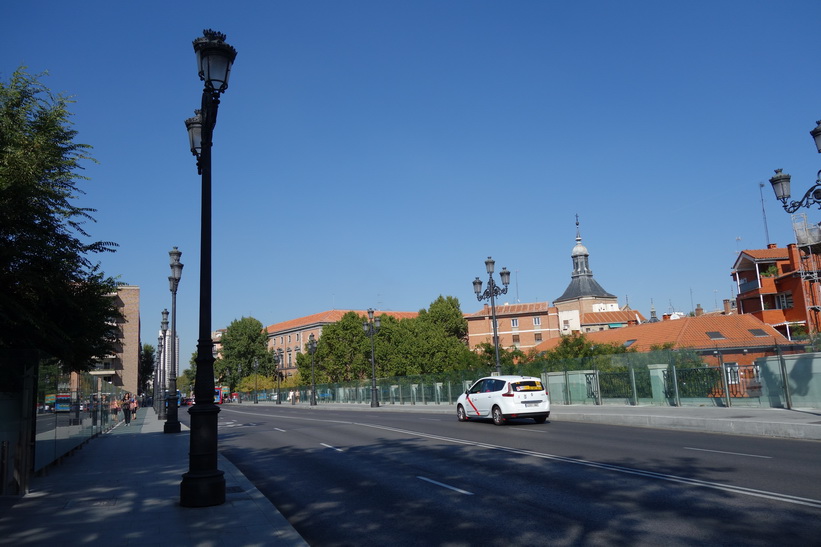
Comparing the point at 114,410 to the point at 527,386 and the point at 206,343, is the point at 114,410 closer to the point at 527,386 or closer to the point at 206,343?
the point at 527,386

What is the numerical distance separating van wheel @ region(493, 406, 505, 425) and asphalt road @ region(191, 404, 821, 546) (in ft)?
15.9

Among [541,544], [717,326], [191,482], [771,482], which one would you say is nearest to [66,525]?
[191,482]

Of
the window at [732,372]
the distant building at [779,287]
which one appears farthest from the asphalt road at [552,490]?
the distant building at [779,287]

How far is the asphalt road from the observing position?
21.9 feet

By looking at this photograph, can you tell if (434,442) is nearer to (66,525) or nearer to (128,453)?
(128,453)

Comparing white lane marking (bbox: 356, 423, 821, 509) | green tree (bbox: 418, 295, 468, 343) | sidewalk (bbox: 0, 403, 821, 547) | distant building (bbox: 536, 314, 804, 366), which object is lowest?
white lane marking (bbox: 356, 423, 821, 509)

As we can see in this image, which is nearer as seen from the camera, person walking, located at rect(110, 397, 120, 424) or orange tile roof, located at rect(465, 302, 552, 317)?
person walking, located at rect(110, 397, 120, 424)

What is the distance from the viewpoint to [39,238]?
436 inches

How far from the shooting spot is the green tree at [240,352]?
112 m

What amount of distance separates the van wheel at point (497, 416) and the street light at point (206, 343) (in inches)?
551

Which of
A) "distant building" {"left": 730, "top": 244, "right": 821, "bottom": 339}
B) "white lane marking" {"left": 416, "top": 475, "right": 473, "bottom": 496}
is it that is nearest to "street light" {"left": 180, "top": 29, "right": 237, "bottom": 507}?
"white lane marking" {"left": 416, "top": 475, "right": 473, "bottom": 496}

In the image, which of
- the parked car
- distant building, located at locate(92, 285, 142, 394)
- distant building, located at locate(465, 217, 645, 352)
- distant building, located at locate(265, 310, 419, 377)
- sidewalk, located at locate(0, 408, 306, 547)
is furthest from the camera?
distant building, located at locate(265, 310, 419, 377)

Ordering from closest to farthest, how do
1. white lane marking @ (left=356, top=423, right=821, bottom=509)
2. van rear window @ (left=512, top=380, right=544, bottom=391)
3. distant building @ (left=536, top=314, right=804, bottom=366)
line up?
white lane marking @ (left=356, top=423, right=821, bottom=509) < van rear window @ (left=512, top=380, right=544, bottom=391) < distant building @ (left=536, top=314, right=804, bottom=366)

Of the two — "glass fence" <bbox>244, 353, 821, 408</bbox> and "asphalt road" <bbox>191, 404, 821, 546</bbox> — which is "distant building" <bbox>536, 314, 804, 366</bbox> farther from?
Result: "asphalt road" <bbox>191, 404, 821, 546</bbox>
